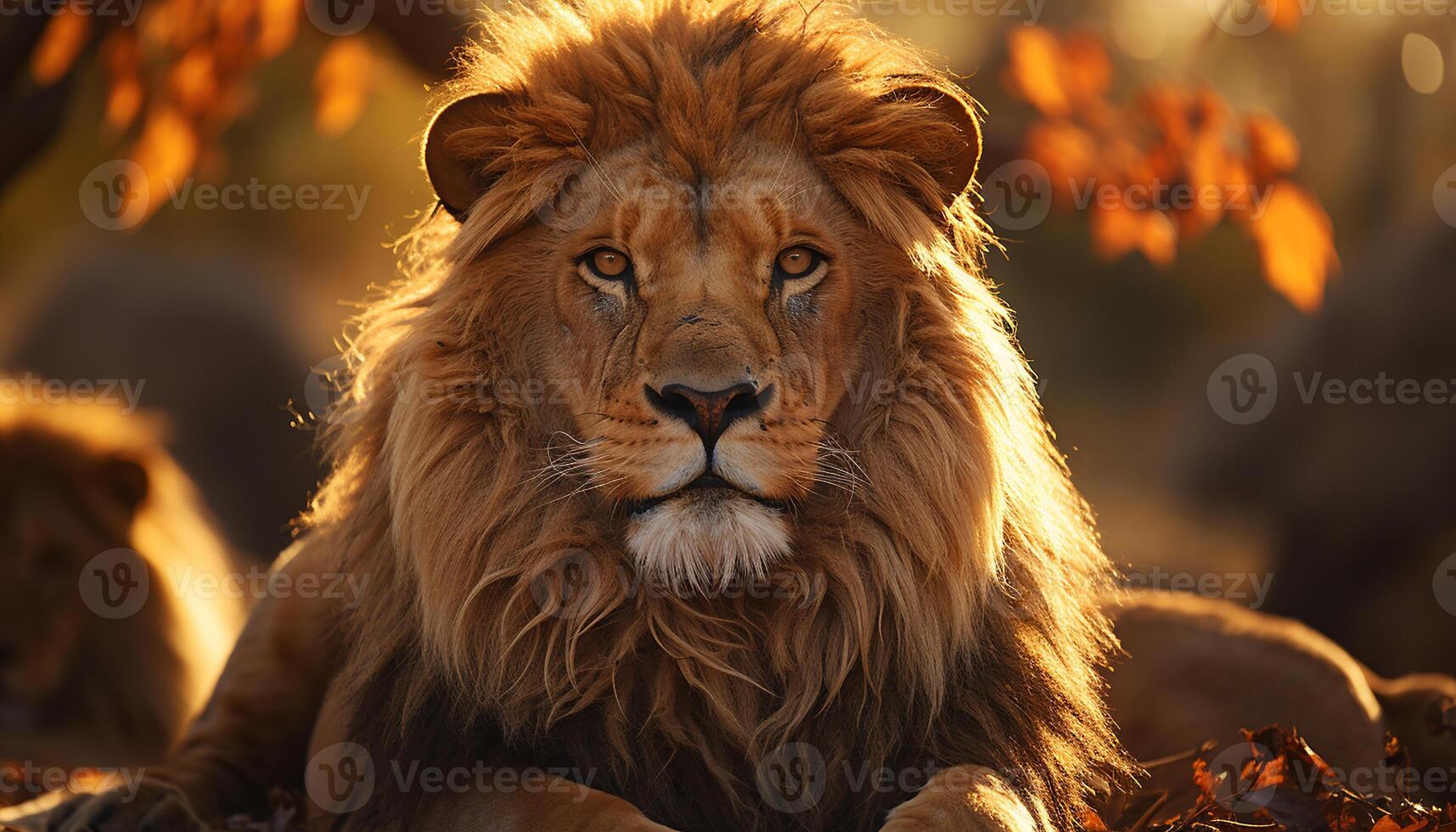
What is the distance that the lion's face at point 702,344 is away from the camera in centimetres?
285

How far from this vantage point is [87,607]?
5355 millimetres

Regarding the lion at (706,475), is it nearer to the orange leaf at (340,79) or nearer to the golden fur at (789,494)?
the golden fur at (789,494)

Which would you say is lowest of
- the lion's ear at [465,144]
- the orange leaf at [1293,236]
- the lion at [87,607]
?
the lion at [87,607]

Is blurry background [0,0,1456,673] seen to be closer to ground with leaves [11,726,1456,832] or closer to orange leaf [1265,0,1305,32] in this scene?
orange leaf [1265,0,1305,32]

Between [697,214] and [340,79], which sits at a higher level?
[340,79]

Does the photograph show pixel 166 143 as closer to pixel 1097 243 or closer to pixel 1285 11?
pixel 1285 11

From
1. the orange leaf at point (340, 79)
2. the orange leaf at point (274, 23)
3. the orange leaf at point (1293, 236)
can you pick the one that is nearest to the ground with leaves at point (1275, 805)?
the orange leaf at point (1293, 236)

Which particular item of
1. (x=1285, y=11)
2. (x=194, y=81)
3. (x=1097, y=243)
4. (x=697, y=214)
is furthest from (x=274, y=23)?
(x=1097, y=243)

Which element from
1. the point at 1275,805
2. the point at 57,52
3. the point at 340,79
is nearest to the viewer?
the point at 1275,805

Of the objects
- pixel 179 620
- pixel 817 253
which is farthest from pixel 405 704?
pixel 179 620

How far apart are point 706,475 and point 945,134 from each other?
0.92m

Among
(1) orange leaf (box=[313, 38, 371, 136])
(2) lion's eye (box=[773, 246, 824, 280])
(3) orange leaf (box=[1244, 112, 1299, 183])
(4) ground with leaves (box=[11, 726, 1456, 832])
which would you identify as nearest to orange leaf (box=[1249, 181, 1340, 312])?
(3) orange leaf (box=[1244, 112, 1299, 183])

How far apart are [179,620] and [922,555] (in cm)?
337

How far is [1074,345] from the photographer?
588 inches
